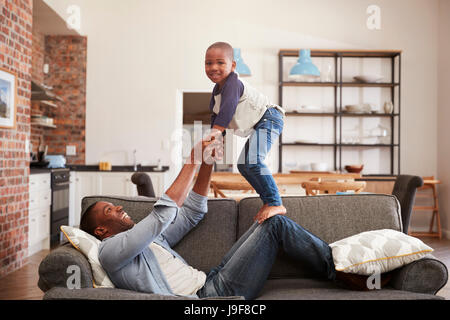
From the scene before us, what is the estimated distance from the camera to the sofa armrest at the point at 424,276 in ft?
5.44

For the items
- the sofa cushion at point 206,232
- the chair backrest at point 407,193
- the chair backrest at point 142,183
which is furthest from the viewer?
the chair backrest at point 142,183

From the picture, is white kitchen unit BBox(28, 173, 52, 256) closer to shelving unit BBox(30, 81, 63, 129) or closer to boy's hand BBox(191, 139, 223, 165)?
shelving unit BBox(30, 81, 63, 129)

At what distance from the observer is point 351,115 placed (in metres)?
5.93

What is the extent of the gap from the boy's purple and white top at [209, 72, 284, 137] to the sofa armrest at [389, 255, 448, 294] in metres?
0.93

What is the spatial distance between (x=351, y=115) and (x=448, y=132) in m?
1.46

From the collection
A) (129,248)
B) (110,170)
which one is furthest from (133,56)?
(129,248)

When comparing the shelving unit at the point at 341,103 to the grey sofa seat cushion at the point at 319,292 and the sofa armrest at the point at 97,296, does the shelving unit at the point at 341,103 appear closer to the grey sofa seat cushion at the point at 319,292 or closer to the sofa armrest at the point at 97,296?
the grey sofa seat cushion at the point at 319,292

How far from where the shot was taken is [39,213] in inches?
175

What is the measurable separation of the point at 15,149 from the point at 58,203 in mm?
1432

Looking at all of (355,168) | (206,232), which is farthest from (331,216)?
(355,168)

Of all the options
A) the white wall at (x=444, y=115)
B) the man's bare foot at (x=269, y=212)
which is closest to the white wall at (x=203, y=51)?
the white wall at (x=444, y=115)

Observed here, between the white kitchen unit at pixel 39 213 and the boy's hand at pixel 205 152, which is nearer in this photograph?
the boy's hand at pixel 205 152

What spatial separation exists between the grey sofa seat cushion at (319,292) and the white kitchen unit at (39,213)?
3.28 metres

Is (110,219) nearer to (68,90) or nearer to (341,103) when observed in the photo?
(68,90)
